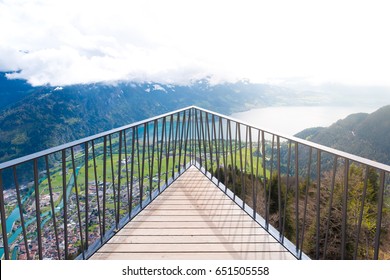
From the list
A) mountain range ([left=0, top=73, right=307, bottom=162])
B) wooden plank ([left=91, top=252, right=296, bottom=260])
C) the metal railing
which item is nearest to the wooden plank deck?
wooden plank ([left=91, top=252, right=296, bottom=260])

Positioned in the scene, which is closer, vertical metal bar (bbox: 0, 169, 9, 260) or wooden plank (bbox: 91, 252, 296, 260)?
vertical metal bar (bbox: 0, 169, 9, 260)

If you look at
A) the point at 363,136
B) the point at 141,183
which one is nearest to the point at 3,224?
the point at 141,183

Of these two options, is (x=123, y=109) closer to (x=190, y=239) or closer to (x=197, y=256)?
(x=190, y=239)

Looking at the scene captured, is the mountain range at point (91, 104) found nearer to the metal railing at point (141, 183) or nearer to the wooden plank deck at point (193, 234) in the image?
the metal railing at point (141, 183)

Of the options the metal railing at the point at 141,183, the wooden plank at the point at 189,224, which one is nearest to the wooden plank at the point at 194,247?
the metal railing at the point at 141,183

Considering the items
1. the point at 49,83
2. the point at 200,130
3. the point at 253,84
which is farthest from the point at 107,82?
the point at 200,130

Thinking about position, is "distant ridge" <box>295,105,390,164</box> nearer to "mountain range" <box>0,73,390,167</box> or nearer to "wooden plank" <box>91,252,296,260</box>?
"mountain range" <box>0,73,390,167</box>
